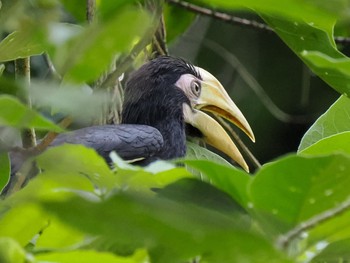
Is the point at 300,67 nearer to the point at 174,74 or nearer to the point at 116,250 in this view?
the point at 174,74

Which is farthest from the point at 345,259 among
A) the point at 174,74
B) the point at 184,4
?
the point at 174,74

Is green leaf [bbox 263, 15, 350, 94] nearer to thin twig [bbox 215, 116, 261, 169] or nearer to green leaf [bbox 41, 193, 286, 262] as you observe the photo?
green leaf [bbox 41, 193, 286, 262]

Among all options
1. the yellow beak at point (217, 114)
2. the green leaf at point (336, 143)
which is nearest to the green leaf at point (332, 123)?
the green leaf at point (336, 143)

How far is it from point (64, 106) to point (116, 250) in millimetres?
137

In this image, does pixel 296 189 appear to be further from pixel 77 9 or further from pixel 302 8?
pixel 77 9

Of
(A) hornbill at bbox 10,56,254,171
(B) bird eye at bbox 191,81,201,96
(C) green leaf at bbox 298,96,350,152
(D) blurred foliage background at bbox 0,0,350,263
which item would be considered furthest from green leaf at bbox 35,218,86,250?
(B) bird eye at bbox 191,81,201,96

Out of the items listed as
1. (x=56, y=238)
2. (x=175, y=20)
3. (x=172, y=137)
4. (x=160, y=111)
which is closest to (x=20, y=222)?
(x=56, y=238)

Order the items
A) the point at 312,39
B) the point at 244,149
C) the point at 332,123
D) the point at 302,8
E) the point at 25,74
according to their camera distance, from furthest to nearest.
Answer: the point at 244,149 < the point at 332,123 < the point at 25,74 < the point at 312,39 < the point at 302,8

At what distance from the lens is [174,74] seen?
2.39 m

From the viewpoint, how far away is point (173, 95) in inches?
94.4

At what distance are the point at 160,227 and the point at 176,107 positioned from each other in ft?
6.71

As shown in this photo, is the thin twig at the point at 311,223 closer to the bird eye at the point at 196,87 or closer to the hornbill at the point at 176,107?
the hornbill at the point at 176,107

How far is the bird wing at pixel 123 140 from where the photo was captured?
70.0 inches

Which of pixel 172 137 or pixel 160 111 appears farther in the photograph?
pixel 160 111
